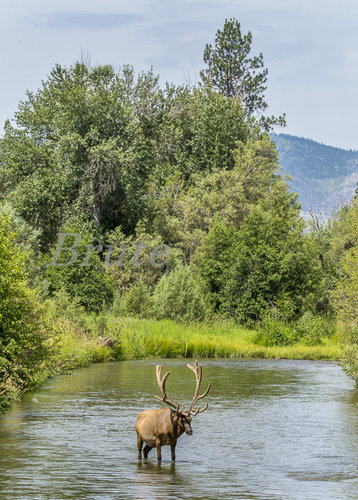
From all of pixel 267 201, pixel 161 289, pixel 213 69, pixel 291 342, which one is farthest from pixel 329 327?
pixel 213 69

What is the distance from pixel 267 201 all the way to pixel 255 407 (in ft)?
126

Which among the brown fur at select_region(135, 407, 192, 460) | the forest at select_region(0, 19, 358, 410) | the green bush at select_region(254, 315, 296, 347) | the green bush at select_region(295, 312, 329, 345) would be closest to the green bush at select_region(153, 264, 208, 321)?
the forest at select_region(0, 19, 358, 410)

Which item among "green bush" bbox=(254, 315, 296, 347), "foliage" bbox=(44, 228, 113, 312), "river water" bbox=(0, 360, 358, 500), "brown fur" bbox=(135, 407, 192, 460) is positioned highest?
"foliage" bbox=(44, 228, 113, 312)

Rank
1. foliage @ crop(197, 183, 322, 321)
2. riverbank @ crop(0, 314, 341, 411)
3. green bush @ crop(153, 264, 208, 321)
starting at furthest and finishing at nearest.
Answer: foliage @ crop(197, 183, 322, 321) → green bush @ crop(153, 264, 208, 321) → riverbank @ crop(0, 314, 341, 411)

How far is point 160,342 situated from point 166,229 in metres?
22.0

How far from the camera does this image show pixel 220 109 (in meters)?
67.1

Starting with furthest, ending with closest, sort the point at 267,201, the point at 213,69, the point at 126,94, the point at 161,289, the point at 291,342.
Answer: the point at 213,69
the point at 126,94
the point at 267,201
the point at 161,289
the point at 291,342

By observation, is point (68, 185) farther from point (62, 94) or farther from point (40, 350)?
point (40, 350)

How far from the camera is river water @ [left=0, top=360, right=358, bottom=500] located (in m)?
12.7

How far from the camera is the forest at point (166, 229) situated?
37562 mm

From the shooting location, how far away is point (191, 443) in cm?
1694

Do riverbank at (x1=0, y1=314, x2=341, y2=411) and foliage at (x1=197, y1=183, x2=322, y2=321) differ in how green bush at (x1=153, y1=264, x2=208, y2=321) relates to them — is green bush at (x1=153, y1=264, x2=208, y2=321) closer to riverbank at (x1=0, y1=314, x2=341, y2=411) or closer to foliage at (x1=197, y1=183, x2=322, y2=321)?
riverbank at (x1=0, y1=314, x2=341, y2=411)

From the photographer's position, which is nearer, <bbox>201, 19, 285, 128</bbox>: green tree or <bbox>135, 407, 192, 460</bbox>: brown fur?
<bbox>135, 407, 192, 460</bbox>: brown fur

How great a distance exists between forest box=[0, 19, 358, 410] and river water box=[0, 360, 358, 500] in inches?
77.8
